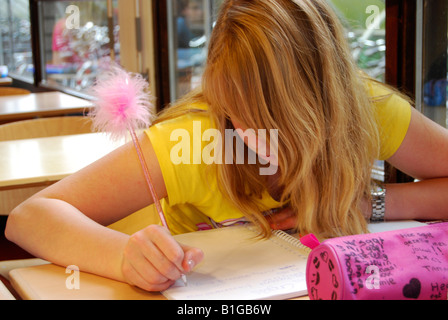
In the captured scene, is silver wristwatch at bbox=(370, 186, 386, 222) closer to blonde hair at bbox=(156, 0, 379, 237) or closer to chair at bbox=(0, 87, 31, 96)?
blonde hair at bbox=(156, 0, 379, 237)

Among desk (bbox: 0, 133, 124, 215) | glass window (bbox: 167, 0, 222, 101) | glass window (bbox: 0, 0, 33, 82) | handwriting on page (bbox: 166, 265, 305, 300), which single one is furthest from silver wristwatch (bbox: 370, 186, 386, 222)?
glass window (bbox: 0, 0, 33, 82)

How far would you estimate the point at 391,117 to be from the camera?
1.29m

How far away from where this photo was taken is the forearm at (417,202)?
125 cm

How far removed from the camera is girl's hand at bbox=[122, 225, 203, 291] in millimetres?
839

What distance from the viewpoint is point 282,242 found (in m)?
1.09

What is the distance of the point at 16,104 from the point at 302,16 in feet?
8.34

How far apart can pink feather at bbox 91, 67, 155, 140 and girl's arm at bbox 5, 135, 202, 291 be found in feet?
0.51

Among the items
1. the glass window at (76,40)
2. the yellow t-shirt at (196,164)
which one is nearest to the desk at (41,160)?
the yellow t-shirt at (196,164)

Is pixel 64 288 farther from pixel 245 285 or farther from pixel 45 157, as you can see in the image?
pixel 45 157

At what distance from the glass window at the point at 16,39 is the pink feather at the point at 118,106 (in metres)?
5.88

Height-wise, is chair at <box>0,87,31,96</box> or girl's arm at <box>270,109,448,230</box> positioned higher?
girl's arm at <box>270,109,448,230</box>

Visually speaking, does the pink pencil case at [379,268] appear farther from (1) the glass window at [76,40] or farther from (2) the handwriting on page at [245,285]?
(1) the glass window at [76,40]

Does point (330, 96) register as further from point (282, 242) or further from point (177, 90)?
point (177, 90)
